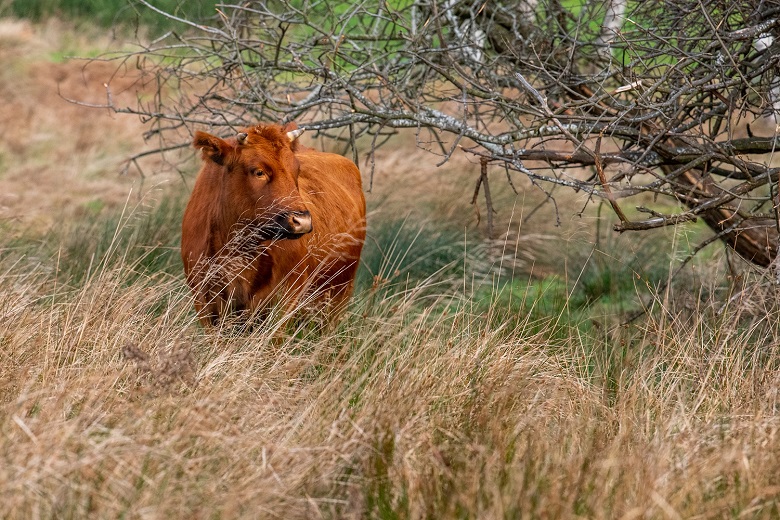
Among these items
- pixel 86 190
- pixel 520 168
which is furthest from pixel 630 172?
pixel 86 190

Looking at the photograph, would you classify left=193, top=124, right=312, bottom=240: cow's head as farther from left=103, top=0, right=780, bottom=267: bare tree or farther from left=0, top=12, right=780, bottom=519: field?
left=0, top=12, right=780, bottom=519: field

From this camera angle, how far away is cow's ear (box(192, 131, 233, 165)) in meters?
6.02

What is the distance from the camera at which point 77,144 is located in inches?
645

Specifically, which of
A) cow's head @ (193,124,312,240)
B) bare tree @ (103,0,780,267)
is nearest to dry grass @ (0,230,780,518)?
cow's head @ (193,124,312,240)

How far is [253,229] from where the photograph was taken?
5.97 meters

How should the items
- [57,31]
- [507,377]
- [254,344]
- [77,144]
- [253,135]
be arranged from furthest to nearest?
[57,31]
[77,144]
[253,135]
[254,344]
[507,377]

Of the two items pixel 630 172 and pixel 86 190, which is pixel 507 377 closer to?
pixel 630 172

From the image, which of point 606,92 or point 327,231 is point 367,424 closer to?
point 606,92

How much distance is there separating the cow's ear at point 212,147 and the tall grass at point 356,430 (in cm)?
114

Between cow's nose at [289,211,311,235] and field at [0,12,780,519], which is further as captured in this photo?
cow's nose at [289,211,311,235]

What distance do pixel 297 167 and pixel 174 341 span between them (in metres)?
1.91

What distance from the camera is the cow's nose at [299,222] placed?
18.9ft

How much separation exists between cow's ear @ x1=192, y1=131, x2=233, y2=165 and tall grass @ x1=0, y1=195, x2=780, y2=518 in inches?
44.9

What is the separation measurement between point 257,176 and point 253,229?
12.5 inches
